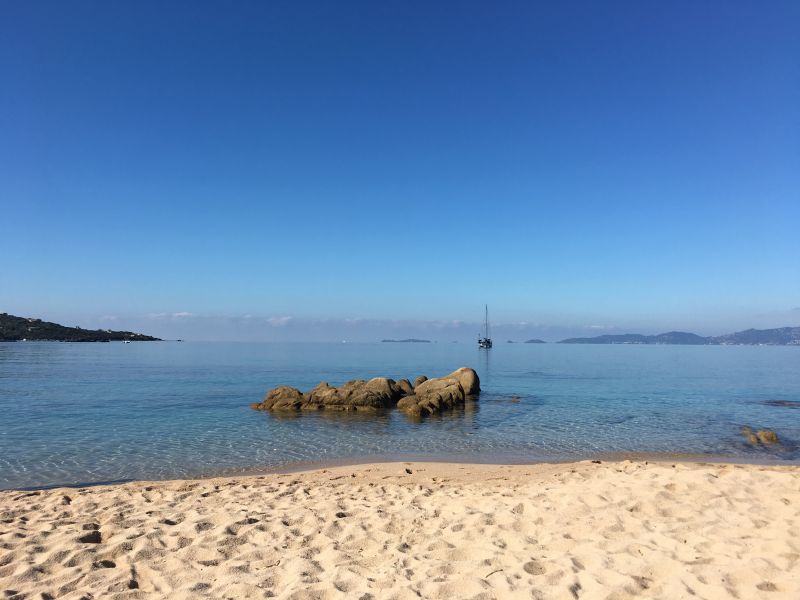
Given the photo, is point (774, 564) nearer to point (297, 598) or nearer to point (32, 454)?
point (297, 598)

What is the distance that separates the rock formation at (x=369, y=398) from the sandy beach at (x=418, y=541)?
16.7 meters

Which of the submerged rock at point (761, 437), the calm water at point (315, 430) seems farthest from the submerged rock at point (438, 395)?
the submerged rock at point (761, 437)

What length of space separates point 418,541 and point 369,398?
21.5 metres

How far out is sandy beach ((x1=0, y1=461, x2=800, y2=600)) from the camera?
5.36 m

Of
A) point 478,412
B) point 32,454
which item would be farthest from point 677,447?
point 32,454

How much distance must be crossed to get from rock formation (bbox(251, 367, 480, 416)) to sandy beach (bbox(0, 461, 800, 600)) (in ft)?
54.8

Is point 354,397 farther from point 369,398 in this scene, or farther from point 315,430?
point 315,430

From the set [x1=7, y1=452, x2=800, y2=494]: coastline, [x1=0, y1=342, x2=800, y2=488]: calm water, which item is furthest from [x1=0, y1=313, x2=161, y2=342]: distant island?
[x1=7, y1=452, x2=800, y2=494]: coastline

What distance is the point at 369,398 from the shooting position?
A: 28.2m

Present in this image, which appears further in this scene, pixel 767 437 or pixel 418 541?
pixel 767 437

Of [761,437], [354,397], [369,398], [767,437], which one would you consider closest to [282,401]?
[354,397]

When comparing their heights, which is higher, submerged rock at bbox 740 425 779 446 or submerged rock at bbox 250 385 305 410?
submerged rock at bbox 250 385 305 410

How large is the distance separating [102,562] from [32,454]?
43.4 ft

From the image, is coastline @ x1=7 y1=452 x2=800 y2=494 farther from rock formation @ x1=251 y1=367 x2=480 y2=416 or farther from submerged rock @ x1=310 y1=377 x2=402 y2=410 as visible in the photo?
submerged rock @ x1=310 y1=377 x2=402 y2=410
